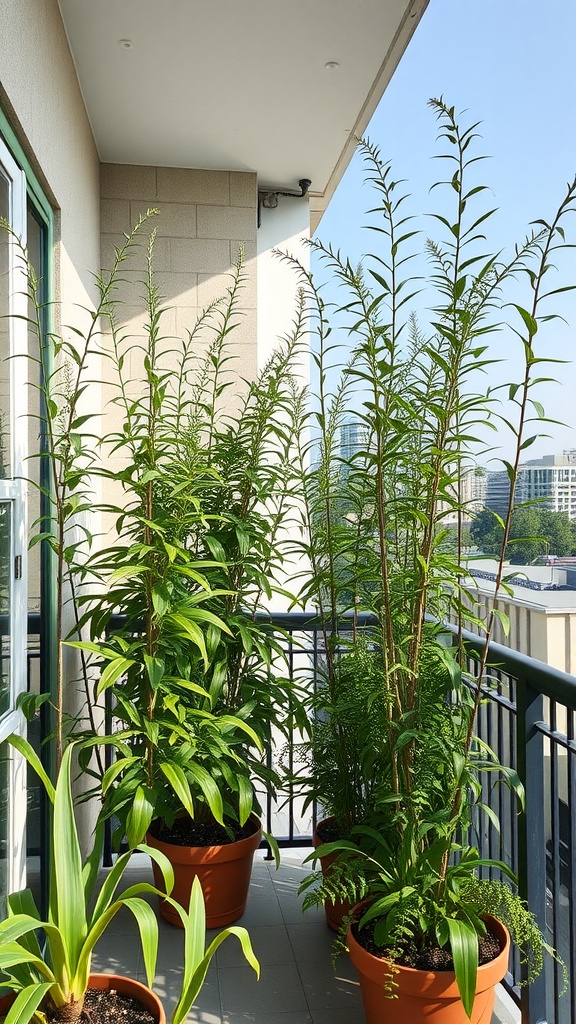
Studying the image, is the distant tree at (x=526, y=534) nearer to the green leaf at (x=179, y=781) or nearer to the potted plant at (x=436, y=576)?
the potted plant at (x=436, y=576)

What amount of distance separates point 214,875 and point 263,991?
1.12 ft

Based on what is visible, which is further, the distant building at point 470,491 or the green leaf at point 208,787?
the green leaf at point 208,787

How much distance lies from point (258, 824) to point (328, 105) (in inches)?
106

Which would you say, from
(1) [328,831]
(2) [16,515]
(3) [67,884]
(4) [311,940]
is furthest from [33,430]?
(4) [311,940]

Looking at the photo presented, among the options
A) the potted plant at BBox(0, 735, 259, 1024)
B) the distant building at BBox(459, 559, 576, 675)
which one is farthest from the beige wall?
the potted plant at BBox(0, 735, 259, 1024)

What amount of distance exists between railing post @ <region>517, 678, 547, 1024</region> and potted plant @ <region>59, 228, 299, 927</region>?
2.35 ft

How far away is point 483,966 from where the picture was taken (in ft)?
5.10

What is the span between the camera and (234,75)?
284 cm

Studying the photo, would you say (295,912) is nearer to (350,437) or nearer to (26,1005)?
(26,1005)

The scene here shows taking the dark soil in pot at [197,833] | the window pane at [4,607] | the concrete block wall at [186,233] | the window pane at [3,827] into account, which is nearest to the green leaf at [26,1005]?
the window pane at [3,827]

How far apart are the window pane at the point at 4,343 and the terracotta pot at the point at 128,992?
3.34ft

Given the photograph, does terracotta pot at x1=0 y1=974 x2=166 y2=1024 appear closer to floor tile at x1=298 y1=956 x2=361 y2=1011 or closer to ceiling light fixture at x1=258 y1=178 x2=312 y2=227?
floor tile at x1=298 y1=956 x2=361 y2=1011

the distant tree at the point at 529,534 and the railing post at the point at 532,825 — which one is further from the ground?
the distant tree at the point at 529,534

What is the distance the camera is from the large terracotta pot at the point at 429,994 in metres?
1.56
